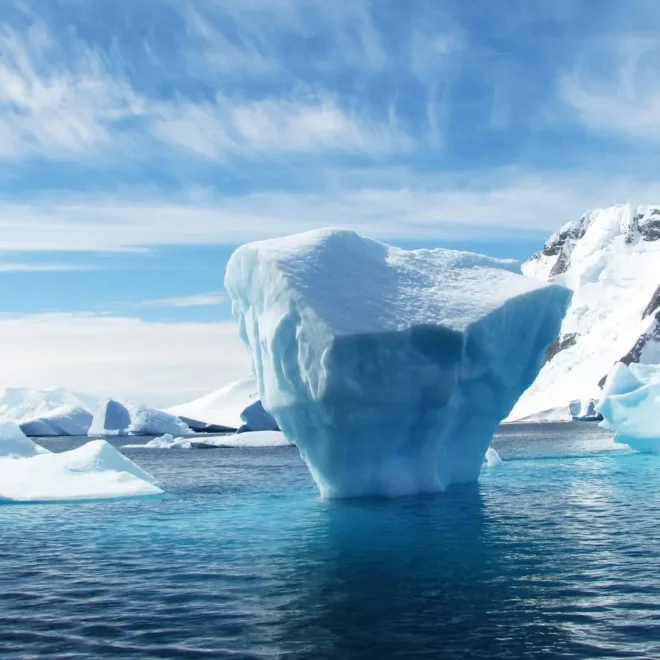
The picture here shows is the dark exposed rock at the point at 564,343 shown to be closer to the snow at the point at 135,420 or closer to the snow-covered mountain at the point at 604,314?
the snow-covered mountain at the point at 604,314

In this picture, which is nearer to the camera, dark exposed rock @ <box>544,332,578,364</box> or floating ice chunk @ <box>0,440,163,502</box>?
floating ice chunk @ <box>0,440,163,502</box>

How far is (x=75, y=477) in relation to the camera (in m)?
24.5

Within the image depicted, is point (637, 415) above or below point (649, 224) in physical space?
below

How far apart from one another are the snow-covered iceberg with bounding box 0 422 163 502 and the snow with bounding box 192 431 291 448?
36.2m

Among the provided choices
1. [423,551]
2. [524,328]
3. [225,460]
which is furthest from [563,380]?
[423,551]

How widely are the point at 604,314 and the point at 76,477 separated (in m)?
162

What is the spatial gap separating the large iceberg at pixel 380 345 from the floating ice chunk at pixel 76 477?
16.4 ft

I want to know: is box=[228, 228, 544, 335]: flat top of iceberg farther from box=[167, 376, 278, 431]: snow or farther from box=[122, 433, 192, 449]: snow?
box=[167, 376, 278, 431]: snow

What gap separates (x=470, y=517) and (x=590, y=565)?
573 centimetres

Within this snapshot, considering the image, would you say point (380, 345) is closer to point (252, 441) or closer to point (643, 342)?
point (252, 441)

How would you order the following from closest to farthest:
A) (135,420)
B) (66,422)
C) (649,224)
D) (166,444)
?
(166,444), (135,420), (66,422), (649,224)

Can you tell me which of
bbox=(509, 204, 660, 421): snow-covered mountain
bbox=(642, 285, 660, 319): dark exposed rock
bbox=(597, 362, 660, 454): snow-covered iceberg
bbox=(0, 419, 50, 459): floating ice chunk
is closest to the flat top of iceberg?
bbox=(0, 419, 50, 459): floating ice chunk

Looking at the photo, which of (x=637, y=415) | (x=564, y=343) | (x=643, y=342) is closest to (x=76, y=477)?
(x=637, y=415)

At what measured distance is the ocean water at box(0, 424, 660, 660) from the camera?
8.88 meters
